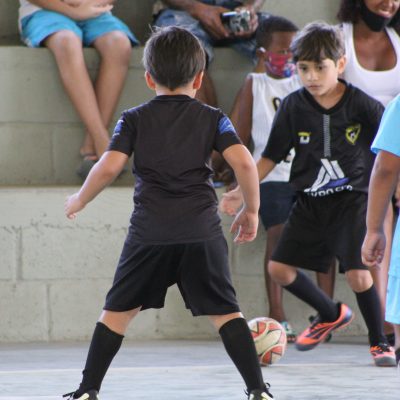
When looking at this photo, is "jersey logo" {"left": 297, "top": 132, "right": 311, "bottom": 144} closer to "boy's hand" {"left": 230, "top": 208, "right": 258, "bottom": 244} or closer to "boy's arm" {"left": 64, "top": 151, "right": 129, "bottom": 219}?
"boy's hand" {"left": 230, "top": 208, "right": 258, "bottom": 244}

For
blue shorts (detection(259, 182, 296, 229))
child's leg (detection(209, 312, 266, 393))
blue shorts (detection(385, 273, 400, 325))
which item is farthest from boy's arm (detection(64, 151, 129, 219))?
blue shorts (detection(259, 182, 296, 229))

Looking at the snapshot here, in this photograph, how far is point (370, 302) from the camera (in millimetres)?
5219

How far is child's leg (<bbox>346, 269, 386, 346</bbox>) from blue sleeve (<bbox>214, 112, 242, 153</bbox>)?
Result: 5.18 ft

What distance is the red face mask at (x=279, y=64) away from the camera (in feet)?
20.9

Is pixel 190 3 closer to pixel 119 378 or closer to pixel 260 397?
pixel 119 378

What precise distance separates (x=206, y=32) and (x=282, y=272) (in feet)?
6.53

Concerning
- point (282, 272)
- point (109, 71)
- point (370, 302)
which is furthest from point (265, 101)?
point (370, 302)

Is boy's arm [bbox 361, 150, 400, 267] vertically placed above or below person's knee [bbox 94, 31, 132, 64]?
above

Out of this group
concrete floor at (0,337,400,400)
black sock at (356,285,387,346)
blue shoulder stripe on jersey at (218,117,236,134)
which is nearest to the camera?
blue shoulder stripe on jersey at (218,117,236,134)

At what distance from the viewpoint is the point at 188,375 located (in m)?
4.78

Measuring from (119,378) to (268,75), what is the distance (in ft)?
7.85

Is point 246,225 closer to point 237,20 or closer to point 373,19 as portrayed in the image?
point 373,19

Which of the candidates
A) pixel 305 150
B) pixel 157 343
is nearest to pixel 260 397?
pixel 305 150

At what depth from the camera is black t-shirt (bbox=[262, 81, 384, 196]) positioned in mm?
5297
